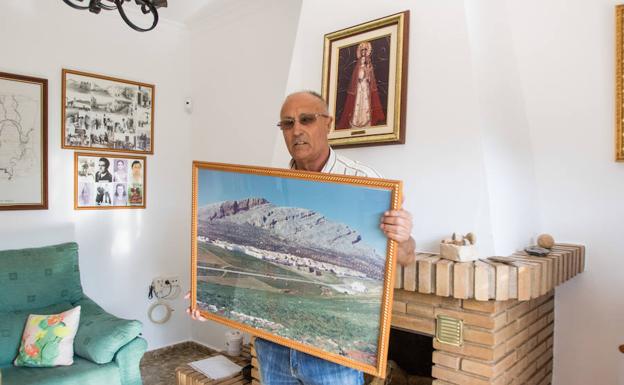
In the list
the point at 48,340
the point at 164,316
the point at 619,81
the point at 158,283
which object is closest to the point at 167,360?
the point at 164,316

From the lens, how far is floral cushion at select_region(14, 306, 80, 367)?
2342mm

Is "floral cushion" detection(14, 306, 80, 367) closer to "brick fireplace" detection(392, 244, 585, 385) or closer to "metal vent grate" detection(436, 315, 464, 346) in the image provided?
"brick fireplace" detection(392, 244, 585, 385)

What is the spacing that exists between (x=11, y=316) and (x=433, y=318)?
2357mm

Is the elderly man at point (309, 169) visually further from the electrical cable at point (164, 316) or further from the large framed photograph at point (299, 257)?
the electrical cable at point (164, 316)

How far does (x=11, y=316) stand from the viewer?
98.3 inches

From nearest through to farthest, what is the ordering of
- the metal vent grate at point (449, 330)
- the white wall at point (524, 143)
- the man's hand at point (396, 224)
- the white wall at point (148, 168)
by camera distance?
the man's hand at point (396, 224) → the metal vent grate at point (449, 330) → the white wall at point (524, 143) → the white wall at point (148, 168)

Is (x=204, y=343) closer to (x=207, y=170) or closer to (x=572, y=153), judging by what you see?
(x=207, y=170)

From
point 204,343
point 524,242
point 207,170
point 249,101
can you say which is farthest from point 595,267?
point 204,343

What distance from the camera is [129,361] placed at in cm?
244

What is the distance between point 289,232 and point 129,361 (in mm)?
1696

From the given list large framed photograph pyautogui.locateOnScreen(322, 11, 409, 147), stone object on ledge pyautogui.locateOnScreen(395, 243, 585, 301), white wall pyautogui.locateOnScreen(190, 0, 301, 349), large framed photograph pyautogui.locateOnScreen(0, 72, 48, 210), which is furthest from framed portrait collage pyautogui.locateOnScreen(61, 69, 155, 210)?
stone object on ledge pyautogui.locateOnScreen(395, 243, 585, 301)

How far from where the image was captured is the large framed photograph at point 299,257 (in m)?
1.18

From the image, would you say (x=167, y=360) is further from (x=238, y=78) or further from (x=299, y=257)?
(x=299, y=257)

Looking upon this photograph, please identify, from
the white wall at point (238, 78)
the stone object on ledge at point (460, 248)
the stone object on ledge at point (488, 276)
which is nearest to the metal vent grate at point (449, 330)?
the stone object on ledge at point (488, 276)
